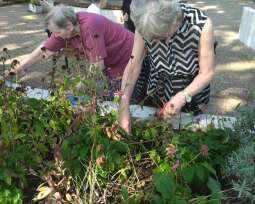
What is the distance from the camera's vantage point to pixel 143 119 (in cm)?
287

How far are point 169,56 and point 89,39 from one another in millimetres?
678

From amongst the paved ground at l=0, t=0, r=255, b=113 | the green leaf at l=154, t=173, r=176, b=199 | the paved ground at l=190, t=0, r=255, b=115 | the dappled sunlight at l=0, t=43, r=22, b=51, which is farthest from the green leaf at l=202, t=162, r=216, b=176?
the dappled sunlight at l=0, t=43, r=22, b=51

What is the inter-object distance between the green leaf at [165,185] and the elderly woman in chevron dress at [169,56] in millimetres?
345

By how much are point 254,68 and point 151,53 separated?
260cm

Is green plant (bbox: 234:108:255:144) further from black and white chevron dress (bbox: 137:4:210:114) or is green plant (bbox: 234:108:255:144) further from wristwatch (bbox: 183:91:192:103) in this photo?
black and white chevron dress (bbox: 137:4:210:114)

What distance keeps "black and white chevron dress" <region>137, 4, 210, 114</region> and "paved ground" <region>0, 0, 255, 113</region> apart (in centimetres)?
90

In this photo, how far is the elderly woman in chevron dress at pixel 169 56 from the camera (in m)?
2.46

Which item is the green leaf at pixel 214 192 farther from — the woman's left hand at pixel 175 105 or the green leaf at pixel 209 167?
the woman's left hand at pixel 175 105

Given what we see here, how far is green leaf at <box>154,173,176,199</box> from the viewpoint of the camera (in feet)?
6.47

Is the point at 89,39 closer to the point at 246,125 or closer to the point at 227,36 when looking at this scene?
the point at 246,125

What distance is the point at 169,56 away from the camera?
3084 mm

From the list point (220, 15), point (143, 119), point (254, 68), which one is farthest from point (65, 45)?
point (220, 15)

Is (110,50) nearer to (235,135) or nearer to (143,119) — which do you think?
(143,119)

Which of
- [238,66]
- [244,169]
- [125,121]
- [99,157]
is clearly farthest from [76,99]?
[238,66]
